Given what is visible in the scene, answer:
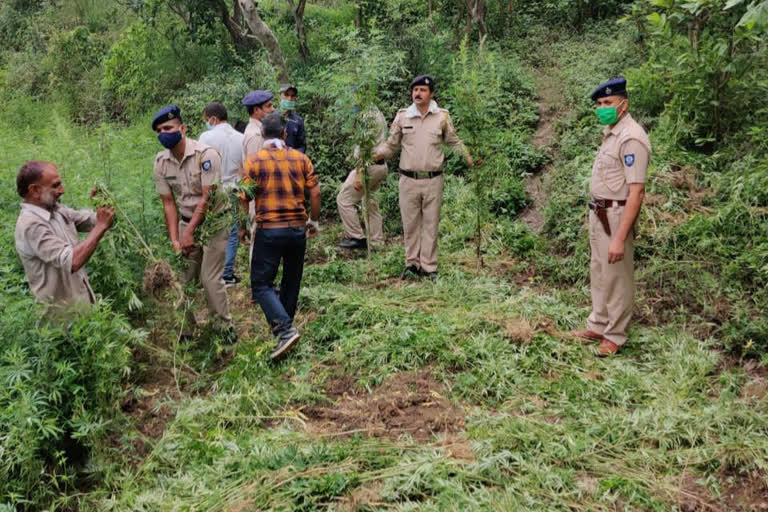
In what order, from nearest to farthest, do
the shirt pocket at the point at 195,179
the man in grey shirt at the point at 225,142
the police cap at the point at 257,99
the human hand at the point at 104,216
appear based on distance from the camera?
1. the human hand at the point at 104,216
2. the shirt pocket at the point at 195,179
3. the police cap at the point at 257,99
4. the man in grey shirt at the point at 225,142

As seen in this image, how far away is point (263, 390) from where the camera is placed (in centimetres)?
438

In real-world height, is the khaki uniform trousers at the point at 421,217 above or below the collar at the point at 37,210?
below

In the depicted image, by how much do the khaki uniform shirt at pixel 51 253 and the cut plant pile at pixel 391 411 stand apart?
5.69 ft

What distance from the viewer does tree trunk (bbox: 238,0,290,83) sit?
9.58 m

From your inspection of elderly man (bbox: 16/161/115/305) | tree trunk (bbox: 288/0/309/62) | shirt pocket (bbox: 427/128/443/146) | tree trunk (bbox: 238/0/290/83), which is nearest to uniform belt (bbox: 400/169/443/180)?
shirt pocket (bbox: 427/128/443/146)

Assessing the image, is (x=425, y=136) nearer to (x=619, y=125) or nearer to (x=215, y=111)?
(x=619, y=125)

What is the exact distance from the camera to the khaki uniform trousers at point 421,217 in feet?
21.0

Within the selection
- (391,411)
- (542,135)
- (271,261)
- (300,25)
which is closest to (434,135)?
(271,261)

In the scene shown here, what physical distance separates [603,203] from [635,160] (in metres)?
0.42

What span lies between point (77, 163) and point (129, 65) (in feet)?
28.8

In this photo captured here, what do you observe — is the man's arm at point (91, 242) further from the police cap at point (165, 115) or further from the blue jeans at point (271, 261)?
the police cap at point (165, 115)

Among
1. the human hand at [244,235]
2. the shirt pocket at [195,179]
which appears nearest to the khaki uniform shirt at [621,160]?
the human hand at [244,235]

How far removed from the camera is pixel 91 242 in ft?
12.4

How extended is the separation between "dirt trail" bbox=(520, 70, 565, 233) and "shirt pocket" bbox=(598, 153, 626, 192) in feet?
9.03
